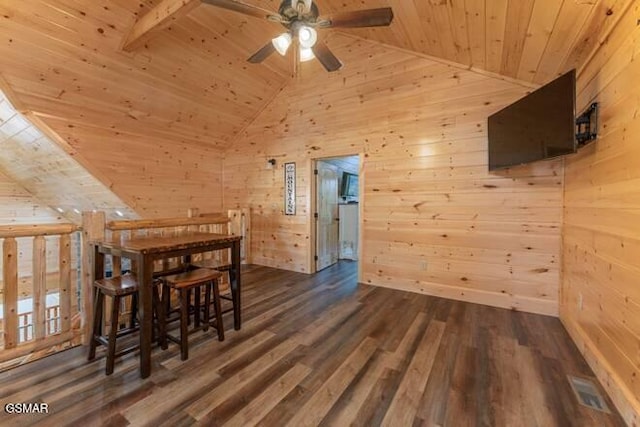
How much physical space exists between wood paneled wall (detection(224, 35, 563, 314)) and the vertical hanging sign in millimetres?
106

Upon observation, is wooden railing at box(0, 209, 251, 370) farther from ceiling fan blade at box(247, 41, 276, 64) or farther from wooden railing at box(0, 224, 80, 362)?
ceiling fan blade at box(247, 41, 276, 64)

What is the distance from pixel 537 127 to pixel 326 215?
335cm

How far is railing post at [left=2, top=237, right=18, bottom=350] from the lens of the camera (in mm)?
1984

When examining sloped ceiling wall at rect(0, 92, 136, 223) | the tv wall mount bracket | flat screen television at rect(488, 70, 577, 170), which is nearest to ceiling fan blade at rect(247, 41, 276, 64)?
flat screen television at rect(488, 70, 577, 170)

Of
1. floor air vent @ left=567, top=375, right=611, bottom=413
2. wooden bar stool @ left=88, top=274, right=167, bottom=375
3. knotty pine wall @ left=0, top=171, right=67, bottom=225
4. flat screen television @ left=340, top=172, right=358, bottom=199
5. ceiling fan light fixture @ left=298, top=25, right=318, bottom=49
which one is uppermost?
ceiling fan light fixture @ left=298, top=25, right=318, bottom=49

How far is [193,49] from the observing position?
11.4 feet

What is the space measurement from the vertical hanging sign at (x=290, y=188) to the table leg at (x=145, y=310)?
2.99 m

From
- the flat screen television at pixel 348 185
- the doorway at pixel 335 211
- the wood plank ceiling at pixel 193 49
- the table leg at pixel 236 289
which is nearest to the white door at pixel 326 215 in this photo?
the doorway at pixel 335 211

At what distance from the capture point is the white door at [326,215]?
480 centimetres

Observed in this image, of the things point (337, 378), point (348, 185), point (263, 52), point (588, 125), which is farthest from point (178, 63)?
point (588, 125)

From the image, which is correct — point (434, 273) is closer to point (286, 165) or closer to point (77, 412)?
point (286, 165)

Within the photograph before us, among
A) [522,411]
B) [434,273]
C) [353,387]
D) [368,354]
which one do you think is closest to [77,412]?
[353,387]

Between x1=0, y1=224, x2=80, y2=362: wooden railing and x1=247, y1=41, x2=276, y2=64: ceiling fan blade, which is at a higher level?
x1=247, y1=41, x2=276, y2=64: ceiling fan blade

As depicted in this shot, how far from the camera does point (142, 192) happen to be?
4.54 metres
